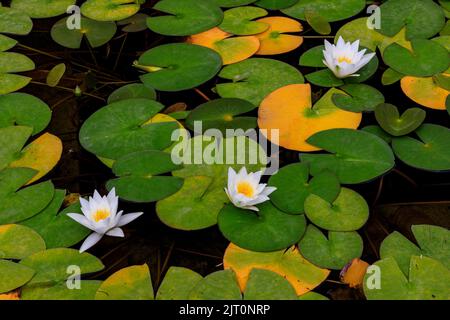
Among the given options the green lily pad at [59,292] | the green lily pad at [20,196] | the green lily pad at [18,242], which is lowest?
Result: the green lily pad at [59,292]

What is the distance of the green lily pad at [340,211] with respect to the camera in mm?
1819

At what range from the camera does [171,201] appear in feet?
6.25

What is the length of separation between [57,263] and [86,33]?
1297 mm

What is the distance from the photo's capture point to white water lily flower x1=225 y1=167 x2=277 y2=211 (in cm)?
184

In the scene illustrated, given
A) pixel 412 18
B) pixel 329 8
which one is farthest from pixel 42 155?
pixel 412 18

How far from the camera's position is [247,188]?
1.87m

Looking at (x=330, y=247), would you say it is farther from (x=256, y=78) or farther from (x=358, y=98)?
(x=256, y=78)

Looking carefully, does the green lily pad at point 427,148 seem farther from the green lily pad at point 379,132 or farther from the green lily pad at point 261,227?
the green lily pad at point 261,227

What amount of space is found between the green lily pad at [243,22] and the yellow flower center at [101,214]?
1.12 meters

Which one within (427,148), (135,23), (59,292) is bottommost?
(59,292)

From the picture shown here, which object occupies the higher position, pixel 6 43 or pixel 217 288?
pixel 6 43

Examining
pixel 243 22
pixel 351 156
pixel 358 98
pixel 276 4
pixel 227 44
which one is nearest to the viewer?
pixel 351 156

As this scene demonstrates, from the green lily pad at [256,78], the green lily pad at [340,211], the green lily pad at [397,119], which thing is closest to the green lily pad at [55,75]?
the green lily pad at [256,78]

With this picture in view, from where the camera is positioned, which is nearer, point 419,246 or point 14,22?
point 419,246
